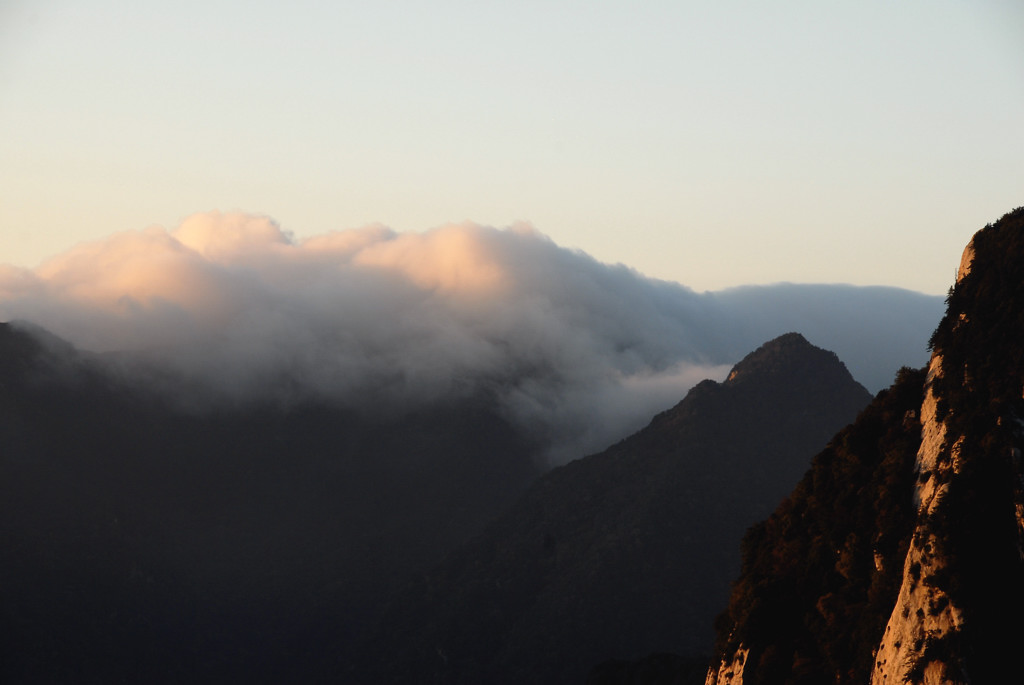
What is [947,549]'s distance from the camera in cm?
10194

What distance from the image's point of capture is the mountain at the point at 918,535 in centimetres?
10000

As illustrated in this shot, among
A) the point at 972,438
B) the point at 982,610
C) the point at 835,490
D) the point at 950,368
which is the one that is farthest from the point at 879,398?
the point at 982,610

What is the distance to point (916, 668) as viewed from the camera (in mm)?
99500

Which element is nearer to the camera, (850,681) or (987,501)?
(987,501)

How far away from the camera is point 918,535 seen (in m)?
105

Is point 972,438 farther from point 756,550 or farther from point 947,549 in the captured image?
point 756,550

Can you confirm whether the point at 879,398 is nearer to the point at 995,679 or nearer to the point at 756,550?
the point at 756,550

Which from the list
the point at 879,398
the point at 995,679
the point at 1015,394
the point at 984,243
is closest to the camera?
the point at 995,679

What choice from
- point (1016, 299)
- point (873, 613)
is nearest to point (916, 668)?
point (873, 613)

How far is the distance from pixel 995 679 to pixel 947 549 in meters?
8.85

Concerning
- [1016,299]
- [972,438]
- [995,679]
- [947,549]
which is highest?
[1016,299]

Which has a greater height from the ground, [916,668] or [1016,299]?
[1016,299]

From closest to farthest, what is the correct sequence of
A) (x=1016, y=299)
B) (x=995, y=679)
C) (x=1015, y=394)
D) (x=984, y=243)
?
(x=995, y=679), (x=1015, y=394), (x=1016, y=299), (x=984, y=243)

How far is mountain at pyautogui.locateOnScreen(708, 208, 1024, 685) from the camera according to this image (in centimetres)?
10000
